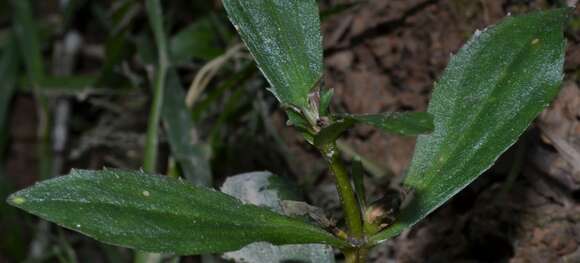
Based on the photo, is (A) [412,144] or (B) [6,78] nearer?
(A) [412,144]

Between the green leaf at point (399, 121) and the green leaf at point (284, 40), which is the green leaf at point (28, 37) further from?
the green leaf at point (399, 121)

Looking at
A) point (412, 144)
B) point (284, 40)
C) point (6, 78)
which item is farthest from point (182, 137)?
point (6, 78)

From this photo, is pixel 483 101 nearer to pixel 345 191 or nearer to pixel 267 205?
pixel 345 191

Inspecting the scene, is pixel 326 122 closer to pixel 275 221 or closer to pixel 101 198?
pixel 275 221

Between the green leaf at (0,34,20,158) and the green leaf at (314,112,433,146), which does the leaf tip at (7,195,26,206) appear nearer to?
the green leaf at (314,112,433,146)

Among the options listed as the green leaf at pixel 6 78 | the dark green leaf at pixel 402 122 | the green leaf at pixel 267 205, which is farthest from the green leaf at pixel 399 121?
the green leaf at pixel 6 78

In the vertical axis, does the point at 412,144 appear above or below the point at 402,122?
above
